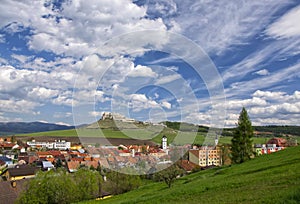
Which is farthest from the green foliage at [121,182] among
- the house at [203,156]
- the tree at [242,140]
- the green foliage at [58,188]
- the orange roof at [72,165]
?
the house at [203,156]

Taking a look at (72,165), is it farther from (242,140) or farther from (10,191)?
(242,140)

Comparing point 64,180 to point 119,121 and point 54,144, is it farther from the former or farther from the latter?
point 54,144

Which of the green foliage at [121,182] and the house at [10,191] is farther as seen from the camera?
the green foliage at [121,182]

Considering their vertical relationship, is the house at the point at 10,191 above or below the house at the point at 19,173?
above

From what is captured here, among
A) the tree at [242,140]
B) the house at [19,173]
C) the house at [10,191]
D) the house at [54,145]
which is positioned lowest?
the house at [19,173]

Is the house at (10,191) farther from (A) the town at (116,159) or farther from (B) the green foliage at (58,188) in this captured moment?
(B) the green foliage at (58,188)

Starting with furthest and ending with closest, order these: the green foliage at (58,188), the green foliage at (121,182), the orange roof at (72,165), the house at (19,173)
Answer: the orange roof at (72,165) → the house at (19,173) → the green foliage at (121,182) → the green foliage at (58,188)

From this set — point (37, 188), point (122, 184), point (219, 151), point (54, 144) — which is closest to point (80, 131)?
point (37, 188)
